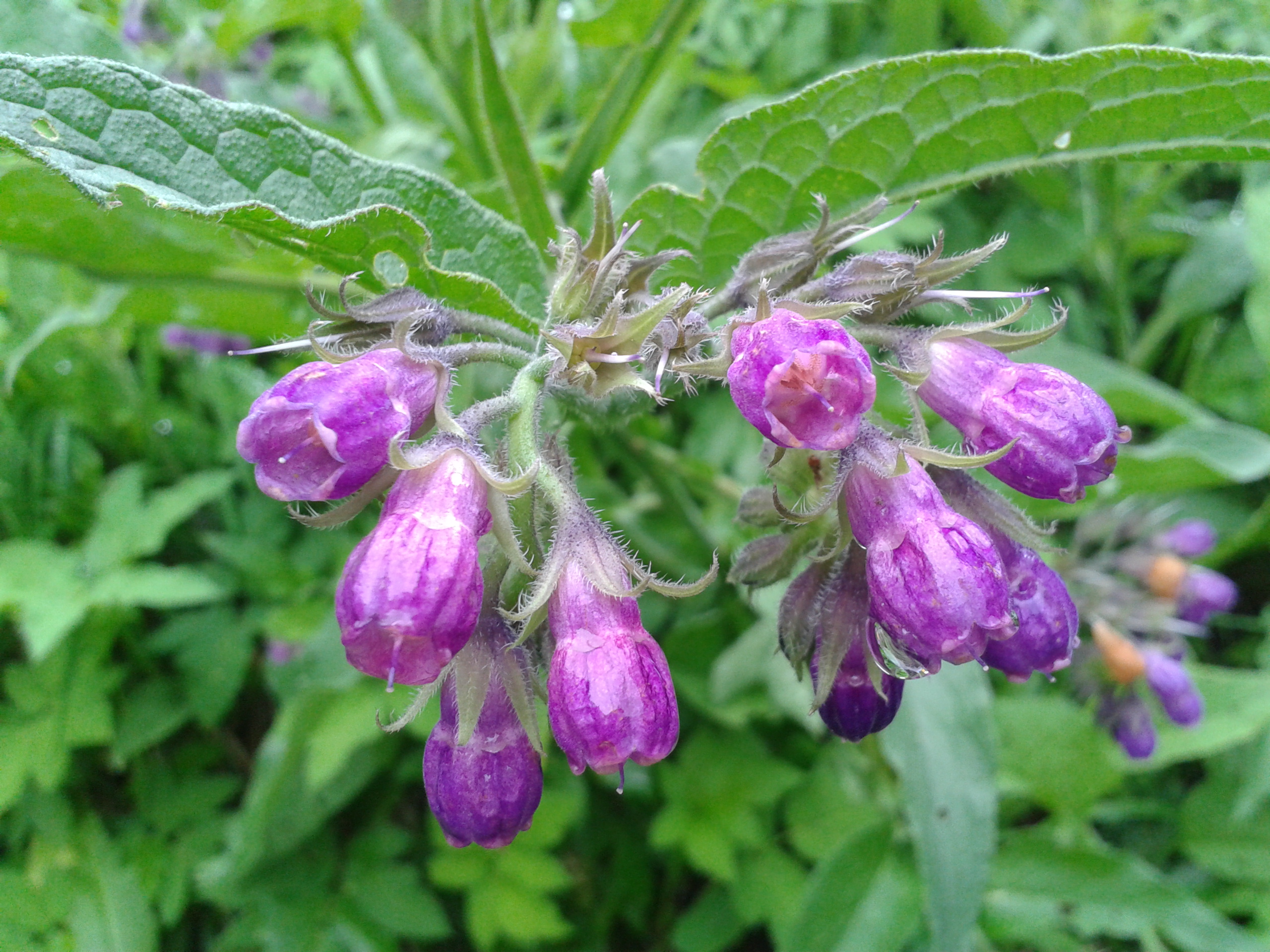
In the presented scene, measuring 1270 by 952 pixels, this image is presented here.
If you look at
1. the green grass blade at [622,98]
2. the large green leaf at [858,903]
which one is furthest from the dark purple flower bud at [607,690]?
the green grass blade at [622,98]

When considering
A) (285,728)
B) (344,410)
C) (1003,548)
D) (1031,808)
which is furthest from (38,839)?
(1031,808)

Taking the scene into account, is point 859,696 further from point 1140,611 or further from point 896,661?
point 1140,611

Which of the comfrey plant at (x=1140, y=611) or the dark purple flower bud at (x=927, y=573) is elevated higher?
the dark purple flower bud at (x=927, y=573)

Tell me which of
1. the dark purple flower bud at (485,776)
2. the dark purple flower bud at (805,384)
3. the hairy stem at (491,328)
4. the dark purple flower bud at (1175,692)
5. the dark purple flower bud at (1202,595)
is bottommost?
the dark purple flower bud at (1175,692)

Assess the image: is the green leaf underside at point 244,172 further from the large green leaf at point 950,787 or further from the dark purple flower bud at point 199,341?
the dark purple flower bud at point 199,341

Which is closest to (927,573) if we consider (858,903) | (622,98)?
(858,903)
